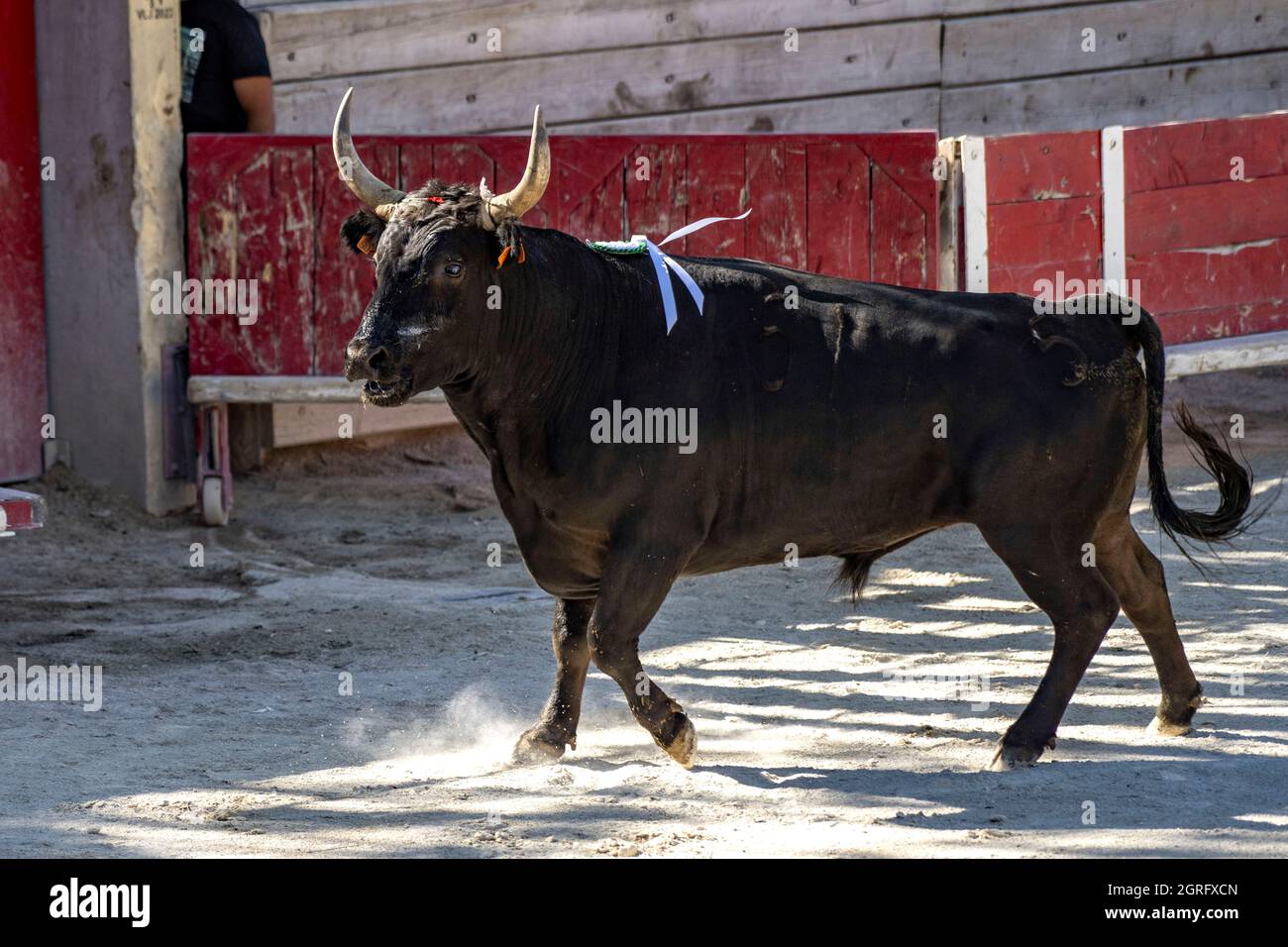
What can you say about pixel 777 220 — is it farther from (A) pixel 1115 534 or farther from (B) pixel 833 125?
(A) pixel 1115 534

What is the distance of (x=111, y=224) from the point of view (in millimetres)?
9055

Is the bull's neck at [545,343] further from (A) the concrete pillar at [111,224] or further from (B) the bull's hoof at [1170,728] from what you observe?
(A) the concrete pillar at [111,224]

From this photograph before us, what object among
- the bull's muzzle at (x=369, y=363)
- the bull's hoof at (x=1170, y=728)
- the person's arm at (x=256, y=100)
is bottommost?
the bull's hoof at (x=1170, y=728)

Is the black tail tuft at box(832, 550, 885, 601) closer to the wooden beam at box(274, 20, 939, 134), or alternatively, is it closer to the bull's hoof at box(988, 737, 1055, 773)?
the bull's hoof at box(988, 737, 1055, 773)

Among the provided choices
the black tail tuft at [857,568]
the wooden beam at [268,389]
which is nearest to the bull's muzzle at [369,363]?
the black tail tuft at [857,568]

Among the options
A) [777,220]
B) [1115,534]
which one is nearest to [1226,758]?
[1115,534]

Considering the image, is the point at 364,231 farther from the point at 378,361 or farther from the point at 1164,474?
the point at 1164,474

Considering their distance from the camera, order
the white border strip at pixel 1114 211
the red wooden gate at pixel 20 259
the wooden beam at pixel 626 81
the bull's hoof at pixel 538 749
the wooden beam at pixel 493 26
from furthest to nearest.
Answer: the wooden beam at pixel 626 81
the wooden beam at pixel 493 26
the white border strip at pixel 1114 211
the red wooden gate at pixel 20 259
the bull's hoof at pixel 538 749

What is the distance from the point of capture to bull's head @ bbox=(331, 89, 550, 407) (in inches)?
192

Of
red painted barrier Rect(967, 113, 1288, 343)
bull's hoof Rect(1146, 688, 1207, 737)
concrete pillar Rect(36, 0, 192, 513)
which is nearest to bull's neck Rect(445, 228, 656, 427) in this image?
bull's hoof Rect(1146, 688, 1207, 737)

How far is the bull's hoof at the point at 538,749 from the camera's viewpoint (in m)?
5.43

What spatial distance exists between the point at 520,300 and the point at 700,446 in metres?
0.68

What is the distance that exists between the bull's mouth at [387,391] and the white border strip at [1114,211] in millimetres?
5457
